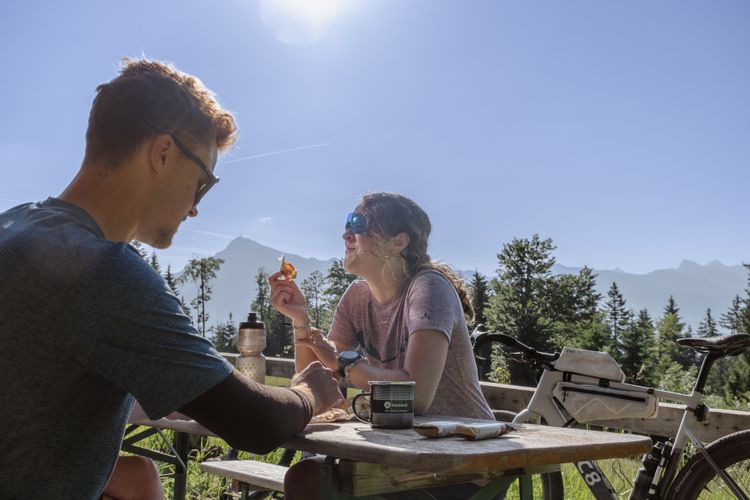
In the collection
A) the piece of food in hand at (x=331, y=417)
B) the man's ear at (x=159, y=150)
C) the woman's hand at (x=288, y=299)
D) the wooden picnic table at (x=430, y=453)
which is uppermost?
the man's ear at (x=159, y=150)

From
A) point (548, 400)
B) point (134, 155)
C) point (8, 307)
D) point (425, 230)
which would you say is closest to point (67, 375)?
point (8, 307)

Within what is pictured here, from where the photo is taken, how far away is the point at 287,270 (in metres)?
2.86

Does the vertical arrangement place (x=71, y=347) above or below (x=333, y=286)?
below

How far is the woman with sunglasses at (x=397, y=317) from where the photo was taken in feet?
7.60

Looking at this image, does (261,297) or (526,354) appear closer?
(526,354)

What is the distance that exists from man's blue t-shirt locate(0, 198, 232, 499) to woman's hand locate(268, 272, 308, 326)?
146 cm

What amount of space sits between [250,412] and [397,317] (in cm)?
133

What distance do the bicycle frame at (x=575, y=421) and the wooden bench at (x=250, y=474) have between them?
1.24m

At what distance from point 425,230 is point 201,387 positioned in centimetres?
177

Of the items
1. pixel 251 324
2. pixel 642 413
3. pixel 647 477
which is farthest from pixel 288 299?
pixel 647 477

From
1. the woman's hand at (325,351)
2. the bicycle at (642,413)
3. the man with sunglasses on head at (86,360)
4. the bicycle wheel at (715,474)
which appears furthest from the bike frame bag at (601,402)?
the man with sunglasses on head at (86,360)

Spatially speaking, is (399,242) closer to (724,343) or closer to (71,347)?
(724,343)

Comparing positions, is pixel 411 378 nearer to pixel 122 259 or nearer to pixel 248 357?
pixel 248 357

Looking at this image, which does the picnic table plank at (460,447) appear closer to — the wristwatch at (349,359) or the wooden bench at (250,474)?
the wristwatch at (349,359)
